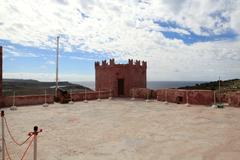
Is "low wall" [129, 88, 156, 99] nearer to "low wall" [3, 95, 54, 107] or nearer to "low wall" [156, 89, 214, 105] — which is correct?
"low wall" [156, 89, 214, 105]

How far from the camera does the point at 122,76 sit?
87.8 feet

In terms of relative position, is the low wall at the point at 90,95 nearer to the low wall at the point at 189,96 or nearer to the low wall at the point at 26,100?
the low wall at the point at 26,100

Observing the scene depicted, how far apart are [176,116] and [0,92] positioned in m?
12.3

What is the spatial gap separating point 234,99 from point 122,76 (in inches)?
453

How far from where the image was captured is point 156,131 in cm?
A: 1109

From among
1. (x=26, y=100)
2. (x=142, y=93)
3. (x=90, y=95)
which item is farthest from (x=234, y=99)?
(x=26, y=100)

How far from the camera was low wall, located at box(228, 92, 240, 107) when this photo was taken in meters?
18.1

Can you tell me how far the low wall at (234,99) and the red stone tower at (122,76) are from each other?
1043 centimetres

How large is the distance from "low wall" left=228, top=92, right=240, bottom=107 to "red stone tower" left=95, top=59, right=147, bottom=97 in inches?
411

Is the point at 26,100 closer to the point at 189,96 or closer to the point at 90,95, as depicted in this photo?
the point at 90,95

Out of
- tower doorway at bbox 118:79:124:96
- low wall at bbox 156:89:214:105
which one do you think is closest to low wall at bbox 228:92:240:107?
low wall at bbox 156:89:214:105

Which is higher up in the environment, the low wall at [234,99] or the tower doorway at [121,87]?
the tower doorway at [121,87]

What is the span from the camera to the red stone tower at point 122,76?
1052 inches

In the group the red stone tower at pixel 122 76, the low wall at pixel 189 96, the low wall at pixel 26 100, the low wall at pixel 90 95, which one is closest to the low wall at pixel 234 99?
the low wall at pixel 189 96
